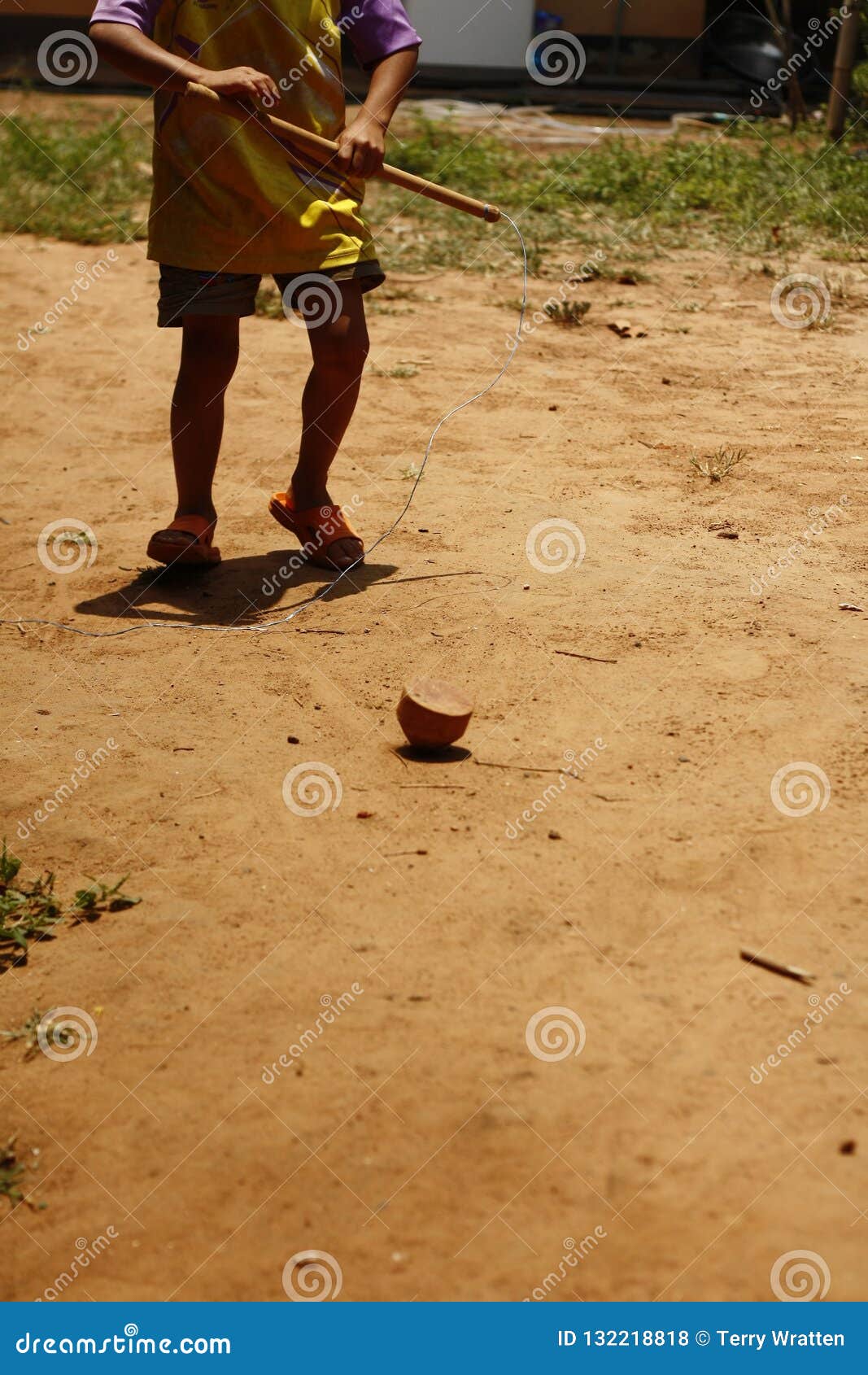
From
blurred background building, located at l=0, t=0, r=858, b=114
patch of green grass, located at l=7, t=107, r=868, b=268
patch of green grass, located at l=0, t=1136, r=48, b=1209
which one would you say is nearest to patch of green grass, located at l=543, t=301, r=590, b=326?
patch of green grass, located at l=7, t=107, r=868, b=268

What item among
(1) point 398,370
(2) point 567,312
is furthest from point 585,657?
(2) point 567,312

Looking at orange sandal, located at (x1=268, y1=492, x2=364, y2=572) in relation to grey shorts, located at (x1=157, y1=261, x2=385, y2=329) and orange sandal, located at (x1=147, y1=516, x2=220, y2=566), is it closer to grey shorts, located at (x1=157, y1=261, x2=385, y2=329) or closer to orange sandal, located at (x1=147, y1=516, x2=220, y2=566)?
orange sandal, located at (x1=147, y1=516, x2=220, y2=566)

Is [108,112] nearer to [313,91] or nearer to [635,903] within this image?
[313,91]

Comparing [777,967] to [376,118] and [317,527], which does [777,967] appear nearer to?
[317,527]

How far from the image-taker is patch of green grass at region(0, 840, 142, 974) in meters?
2.45

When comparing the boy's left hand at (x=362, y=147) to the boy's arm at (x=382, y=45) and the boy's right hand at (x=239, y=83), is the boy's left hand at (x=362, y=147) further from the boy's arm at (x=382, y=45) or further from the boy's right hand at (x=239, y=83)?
the boy's right hand at (x=239, y=83)

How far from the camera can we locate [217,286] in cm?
346

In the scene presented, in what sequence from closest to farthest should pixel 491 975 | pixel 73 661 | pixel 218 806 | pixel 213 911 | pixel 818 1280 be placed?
1. pixel 818 1280
2. pixel 491 975
3. pixel 213 911
4. pixel 218 806
5. pixel 73 661

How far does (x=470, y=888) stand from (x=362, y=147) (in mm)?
1832

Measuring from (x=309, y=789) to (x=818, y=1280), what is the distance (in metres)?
1.34

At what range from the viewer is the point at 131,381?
17.7ft

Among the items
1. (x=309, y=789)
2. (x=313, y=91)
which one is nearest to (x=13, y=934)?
(x=309, y=789)

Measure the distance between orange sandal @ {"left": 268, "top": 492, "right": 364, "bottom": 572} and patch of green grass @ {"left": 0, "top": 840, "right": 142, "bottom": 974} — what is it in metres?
1.38

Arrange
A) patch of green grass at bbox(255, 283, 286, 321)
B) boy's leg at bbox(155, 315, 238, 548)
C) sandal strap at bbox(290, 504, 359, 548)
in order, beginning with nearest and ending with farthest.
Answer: boy's leg at bbox(155, 315, 238, 548), sandal strap at bbox(290, 504, 359, 548), patch of green grass at bbox(255, 283, 286, 321)
